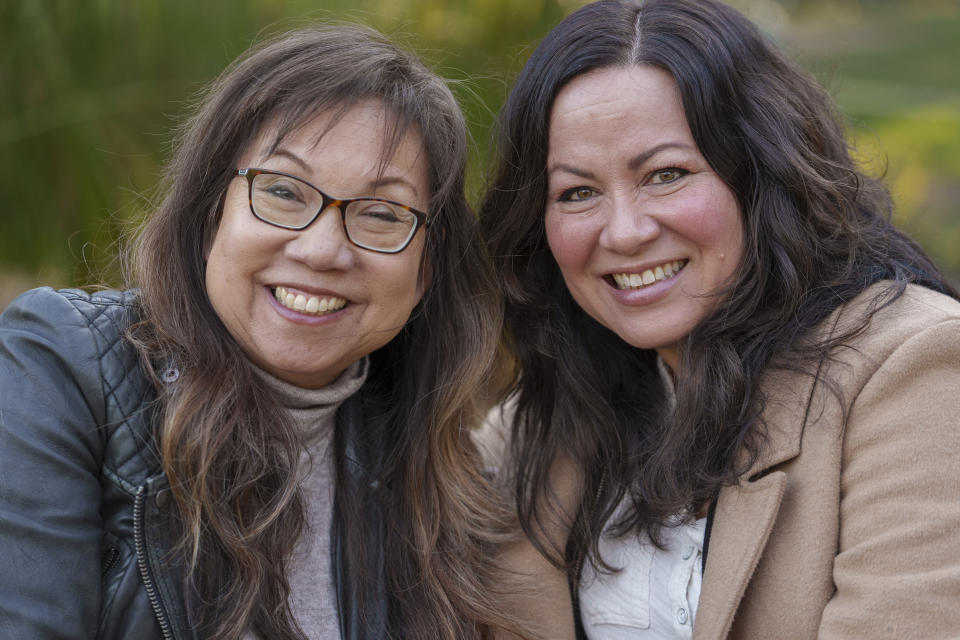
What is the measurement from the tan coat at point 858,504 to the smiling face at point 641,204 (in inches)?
13.1

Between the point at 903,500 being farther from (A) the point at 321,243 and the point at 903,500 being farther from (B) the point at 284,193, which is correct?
(B) the point at 284,193

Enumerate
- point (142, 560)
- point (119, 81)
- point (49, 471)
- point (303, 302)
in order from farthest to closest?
1. point (119, 81)
2. point (303, 302)
3. point (142, 560)
4. point (49, 471)

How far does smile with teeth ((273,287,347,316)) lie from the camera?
2453 millimetres

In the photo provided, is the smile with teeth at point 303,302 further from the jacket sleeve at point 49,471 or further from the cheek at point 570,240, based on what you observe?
the cheek at point 570,240

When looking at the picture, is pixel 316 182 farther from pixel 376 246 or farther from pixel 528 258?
pixel 528 258

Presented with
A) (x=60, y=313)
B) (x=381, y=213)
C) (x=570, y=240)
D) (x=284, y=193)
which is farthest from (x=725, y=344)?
(x=60, y=313)

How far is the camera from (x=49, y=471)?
2113 millimetres

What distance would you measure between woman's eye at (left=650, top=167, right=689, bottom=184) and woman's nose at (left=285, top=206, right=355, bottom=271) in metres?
0.81

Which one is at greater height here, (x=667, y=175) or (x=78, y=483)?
(x=667, y=175)

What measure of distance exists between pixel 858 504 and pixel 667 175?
924mm

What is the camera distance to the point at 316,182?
2400 mm

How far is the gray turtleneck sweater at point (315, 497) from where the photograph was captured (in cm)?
258

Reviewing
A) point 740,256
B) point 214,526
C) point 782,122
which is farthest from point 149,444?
point 782,122

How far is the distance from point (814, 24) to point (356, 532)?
1148cm
